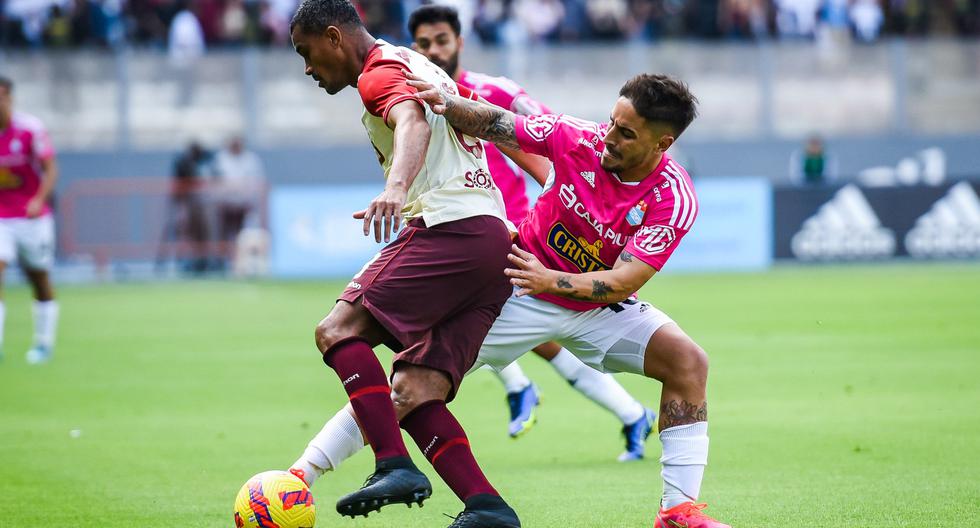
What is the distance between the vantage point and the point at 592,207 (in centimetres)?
593

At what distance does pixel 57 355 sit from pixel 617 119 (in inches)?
373

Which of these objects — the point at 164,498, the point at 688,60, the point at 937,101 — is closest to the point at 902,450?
the point at 164,498

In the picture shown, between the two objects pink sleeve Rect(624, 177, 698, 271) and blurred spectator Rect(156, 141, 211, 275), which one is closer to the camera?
pink sleeve Rect(624, 177, 698, 271)

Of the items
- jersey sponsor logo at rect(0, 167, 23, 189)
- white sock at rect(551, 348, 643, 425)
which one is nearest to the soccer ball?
white sock at rect(551, 348, 643, 425)

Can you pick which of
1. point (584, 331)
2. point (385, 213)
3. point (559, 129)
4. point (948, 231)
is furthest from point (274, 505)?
point (948, 231)

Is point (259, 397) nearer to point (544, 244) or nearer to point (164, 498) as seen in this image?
point (164, 498)

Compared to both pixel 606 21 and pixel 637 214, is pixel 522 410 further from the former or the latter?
pixel 606 21

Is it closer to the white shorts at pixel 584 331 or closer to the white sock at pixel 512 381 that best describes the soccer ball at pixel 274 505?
the white shorts at pixel 584 331

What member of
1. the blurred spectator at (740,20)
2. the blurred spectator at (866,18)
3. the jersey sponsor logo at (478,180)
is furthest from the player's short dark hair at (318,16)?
the blurred spectator at (866,18)

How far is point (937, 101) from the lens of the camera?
28312 mm

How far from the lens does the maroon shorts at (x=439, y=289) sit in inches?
222

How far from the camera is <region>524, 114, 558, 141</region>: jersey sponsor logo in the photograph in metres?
6.02

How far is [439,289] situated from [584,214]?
2.50 feet

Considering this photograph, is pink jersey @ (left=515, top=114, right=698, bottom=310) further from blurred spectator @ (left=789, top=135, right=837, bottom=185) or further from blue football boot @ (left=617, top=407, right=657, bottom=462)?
blurred spectator @ (left=789, top=135, right=837, bottom=185)
